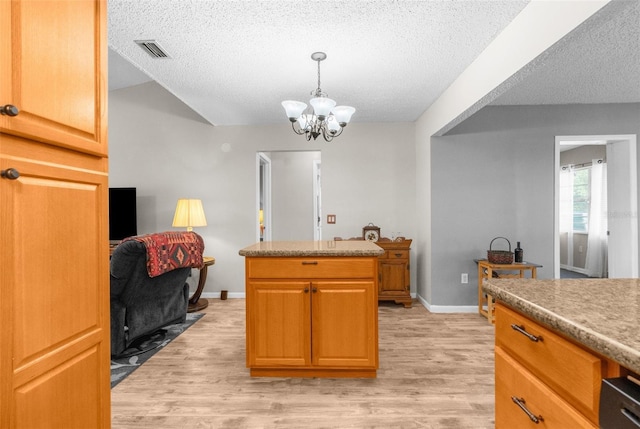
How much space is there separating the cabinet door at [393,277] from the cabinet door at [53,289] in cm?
339

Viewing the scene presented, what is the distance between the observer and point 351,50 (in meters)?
2.61

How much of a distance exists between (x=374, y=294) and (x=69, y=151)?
1.85 m

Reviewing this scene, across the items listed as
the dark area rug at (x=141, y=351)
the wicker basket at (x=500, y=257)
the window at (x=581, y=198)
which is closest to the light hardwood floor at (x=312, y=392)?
the dark area rug at (x=141, y=351)

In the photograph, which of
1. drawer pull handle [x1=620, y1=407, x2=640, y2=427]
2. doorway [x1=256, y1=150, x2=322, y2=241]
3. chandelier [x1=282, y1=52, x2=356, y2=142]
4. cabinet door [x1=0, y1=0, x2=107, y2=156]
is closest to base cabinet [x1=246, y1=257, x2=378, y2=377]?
chandelier [x1=282, y1=52, x2=356, y2=142]

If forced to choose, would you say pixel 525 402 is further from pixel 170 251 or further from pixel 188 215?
pixel 188 215

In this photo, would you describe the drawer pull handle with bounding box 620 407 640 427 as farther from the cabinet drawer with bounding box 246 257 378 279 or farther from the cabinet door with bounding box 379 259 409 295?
the cabinet door with bounding box 379 259 409 295

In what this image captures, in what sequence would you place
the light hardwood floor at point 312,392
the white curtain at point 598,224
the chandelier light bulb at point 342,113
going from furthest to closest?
the white curtain at point 598,224, the chandelier light bulb at point 342,113, the light hardwood floor at point 312,392

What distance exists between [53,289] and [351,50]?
8.07 ft

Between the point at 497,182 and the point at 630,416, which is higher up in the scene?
the point at 497,182

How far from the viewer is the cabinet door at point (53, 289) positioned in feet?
2.75

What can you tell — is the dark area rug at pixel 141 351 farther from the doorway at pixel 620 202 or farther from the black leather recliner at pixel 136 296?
the doorway at pixel 620 202

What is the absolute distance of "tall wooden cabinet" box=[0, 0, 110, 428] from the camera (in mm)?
833

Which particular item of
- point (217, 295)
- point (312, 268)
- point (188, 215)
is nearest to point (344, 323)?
point (312, 268)

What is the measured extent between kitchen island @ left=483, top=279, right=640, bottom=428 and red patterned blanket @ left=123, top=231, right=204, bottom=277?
2.38 meters
